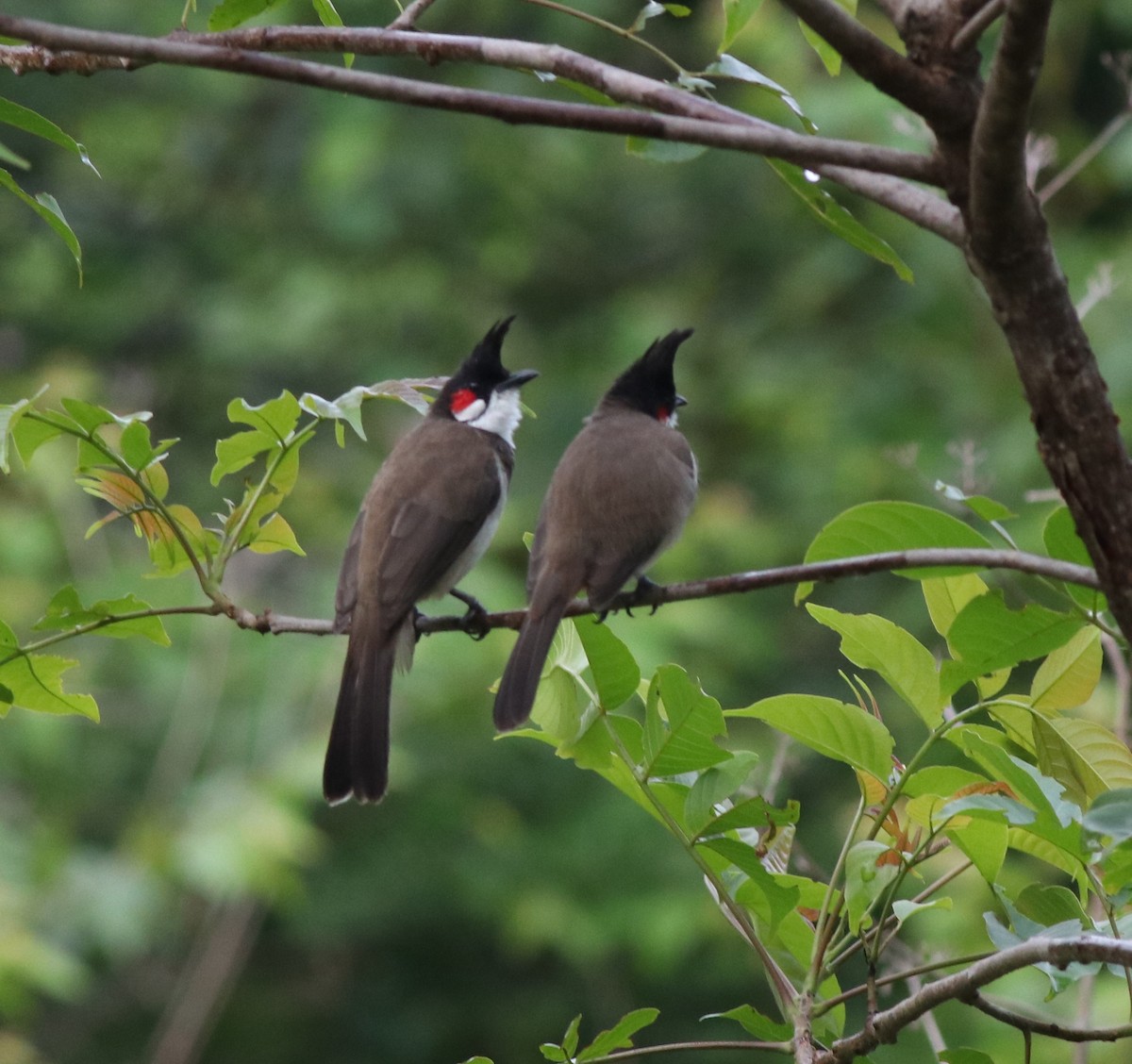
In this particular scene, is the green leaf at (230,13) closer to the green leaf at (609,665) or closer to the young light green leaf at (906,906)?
the green leaf at (609,665)

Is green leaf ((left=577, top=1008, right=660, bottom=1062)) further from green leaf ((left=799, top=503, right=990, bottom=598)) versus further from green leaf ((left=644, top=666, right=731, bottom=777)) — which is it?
green leaf ((left=799, top=503, right=990, bottom=598))

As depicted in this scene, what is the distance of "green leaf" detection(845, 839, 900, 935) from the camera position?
123 centimetres

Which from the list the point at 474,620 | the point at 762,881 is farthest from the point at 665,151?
the point at 474,620

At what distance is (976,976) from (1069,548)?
34 cm

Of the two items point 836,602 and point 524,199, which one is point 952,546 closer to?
point 836,602

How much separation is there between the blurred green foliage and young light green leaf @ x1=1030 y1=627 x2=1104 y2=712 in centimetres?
327

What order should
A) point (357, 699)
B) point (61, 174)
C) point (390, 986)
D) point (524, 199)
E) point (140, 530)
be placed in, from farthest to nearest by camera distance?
point (61, 174)
point (524, 199)
point (390, 986)
point (357, 699)
point (140, 530)

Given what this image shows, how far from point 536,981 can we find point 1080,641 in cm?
613

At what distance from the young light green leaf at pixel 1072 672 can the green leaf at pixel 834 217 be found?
1.15ft

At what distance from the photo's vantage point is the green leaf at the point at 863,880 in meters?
1.23

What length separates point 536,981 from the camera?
716cm

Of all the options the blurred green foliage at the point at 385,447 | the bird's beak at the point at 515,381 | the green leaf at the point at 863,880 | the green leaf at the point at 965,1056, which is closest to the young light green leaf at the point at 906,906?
the green leaf at the point at 863,880

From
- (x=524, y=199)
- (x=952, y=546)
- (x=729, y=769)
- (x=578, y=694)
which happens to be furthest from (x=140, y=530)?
(x=524, y=199)

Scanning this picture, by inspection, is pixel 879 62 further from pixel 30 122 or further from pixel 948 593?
pixel 30 122
